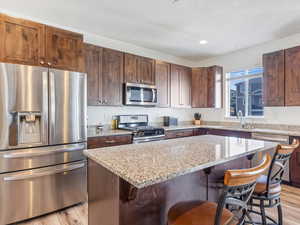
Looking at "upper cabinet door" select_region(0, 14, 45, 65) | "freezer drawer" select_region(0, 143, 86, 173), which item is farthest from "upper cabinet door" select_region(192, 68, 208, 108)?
"upper cabinet door" select_region(0, 14, 45, 65)

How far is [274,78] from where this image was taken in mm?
3441

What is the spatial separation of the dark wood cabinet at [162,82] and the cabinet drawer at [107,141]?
50.1 inches

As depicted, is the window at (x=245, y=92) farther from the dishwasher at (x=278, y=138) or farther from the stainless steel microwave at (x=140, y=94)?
the stainless steel microwave at (x=140, y=94)

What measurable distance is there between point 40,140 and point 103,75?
1.53 m

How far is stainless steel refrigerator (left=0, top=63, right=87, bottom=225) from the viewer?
204 centimetres

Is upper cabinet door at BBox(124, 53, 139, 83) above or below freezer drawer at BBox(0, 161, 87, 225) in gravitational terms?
above

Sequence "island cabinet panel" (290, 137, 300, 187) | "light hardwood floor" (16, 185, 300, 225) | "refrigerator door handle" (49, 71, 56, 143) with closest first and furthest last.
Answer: "light hardwood floor" (16, 185, 300, 225) < "refrigerator door handle" (49, 71, 56, 143) < "island cabinet panel" (290, 137, 300, 187)

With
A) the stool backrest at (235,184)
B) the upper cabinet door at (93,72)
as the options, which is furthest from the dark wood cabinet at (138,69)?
the stool backrest at (235,184)

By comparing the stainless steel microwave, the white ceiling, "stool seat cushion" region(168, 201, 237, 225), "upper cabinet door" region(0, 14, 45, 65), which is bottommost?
"stool seat cushion" region(168, 201, 237, 225)

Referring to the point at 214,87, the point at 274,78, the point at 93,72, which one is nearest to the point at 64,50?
the point at 93,72

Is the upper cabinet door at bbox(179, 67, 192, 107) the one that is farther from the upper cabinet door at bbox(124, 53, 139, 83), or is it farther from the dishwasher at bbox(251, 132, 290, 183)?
the dishwasher at bbox(251, 132, 290, 183)

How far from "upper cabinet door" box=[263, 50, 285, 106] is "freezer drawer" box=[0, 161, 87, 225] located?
3597 mm

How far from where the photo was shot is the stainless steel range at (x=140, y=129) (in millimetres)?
3267

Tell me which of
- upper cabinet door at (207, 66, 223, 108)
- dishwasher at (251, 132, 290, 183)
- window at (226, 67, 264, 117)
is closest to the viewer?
dishwasher at (251, 132, 290, 183)
